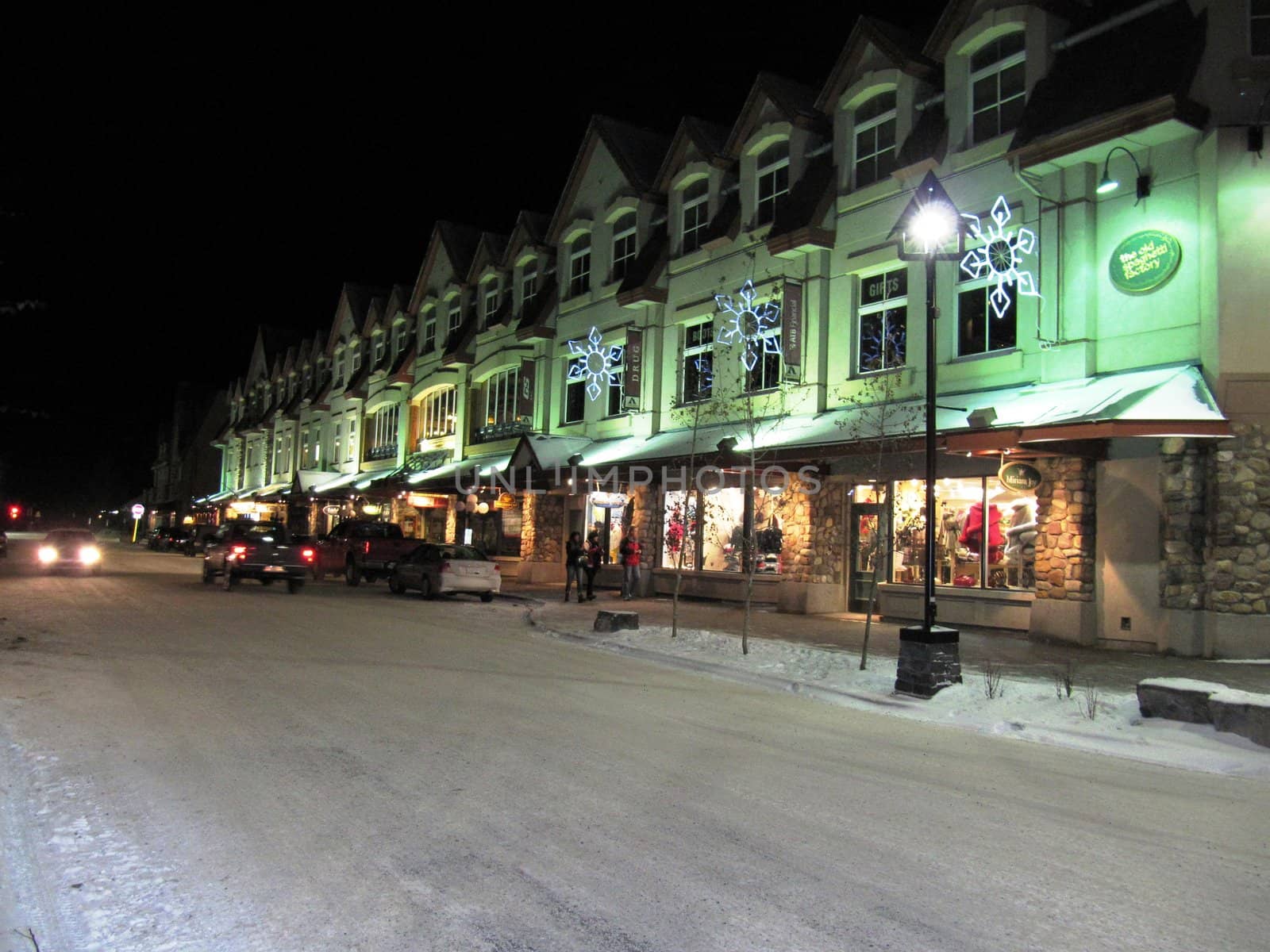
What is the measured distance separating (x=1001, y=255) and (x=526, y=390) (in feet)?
57.0

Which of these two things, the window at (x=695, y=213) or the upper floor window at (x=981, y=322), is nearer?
the upper floor window at (x=981, y=322)

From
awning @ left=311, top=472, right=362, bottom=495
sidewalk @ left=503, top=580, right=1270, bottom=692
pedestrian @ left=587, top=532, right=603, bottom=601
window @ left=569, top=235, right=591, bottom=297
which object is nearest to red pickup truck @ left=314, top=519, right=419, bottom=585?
pedestrian @ left=587, top=532, right=603, bottom=601

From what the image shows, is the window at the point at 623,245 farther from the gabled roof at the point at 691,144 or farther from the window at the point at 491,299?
the window at the point at 491,299

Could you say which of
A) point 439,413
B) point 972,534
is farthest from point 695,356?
point 439,413

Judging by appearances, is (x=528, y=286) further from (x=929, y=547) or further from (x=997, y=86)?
(x=929, y=547)

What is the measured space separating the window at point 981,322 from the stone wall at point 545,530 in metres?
15.5

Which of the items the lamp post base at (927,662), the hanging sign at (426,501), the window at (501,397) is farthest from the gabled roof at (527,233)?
the lamp post base at (927,662)

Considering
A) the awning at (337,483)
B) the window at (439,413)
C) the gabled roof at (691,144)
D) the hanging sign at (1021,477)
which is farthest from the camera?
the awning at (337,483)

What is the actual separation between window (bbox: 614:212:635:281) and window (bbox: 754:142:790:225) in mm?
5579

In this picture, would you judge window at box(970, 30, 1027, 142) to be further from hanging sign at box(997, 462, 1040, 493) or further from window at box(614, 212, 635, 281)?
window at box(614, 212, 635, 281)

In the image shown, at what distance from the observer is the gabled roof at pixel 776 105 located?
22391 millimetres

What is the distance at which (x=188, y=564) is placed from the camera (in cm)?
3894

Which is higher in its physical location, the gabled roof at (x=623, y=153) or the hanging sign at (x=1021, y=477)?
the gabled roof at (x=623, y=153)

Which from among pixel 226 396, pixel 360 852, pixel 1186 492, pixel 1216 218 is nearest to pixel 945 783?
pixel 360 852
